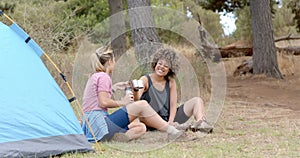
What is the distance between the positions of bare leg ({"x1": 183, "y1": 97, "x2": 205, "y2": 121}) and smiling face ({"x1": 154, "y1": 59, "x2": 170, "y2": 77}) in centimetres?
43

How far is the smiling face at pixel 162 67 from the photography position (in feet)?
17.9

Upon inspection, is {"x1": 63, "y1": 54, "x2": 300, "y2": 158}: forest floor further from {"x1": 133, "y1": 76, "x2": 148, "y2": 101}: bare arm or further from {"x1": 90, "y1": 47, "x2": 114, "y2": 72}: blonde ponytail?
{"x1": 90, "y1": 47, "x2": 114, "y2": 72}: blonde ponytail

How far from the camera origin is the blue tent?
14.5 ft

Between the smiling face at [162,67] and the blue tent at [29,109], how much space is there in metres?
1.08

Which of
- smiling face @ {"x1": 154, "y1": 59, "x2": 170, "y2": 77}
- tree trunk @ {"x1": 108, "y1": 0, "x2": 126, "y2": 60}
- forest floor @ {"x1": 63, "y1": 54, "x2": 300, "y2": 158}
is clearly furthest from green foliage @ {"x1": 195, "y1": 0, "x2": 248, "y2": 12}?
smiling face @ {"x1": 154, "y1": 59, "x2": 170, "y2": 77}

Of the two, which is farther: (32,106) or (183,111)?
(183,111)

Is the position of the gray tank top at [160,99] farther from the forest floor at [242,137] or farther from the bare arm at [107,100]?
the bare arm at [107,100]

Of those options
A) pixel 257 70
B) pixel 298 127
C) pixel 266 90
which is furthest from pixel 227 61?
pixel 298 127

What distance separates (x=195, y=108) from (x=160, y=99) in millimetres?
377

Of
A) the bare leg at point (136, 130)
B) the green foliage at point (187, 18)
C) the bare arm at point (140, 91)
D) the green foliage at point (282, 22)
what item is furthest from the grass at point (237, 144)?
the green foliage at point (282, 22)

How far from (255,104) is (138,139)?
144 inches

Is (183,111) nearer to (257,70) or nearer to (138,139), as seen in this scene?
(138,139)

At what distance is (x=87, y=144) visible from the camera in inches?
186

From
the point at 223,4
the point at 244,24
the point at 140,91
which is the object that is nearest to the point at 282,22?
the point at 244,24
